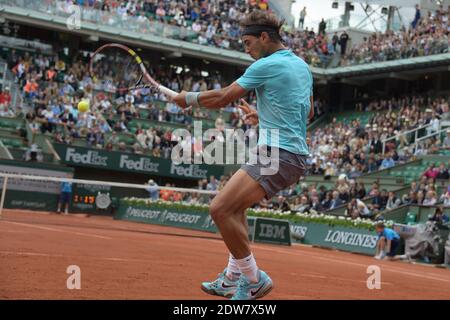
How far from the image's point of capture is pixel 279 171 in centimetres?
696

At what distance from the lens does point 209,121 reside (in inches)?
1574

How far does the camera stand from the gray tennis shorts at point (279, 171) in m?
6.91

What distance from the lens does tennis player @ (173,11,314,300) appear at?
688 cm

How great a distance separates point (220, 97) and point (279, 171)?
82cm

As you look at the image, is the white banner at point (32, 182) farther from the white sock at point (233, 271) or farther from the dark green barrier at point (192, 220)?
the white sock at point (233, 271)

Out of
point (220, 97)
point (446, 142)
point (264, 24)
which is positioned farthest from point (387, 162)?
point (220, 97)

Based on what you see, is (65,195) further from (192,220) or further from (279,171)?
(279,171)

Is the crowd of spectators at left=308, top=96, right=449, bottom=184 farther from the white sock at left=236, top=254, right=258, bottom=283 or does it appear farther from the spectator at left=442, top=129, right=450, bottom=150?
the white sock at left=236, top=254, right=258, bottom=283

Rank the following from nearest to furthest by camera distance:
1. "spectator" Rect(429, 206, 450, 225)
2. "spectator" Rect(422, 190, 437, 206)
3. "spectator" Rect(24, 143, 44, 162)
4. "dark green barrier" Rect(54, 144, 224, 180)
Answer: "spectator" Rect(429, 206, 450, 225), "spectator" Rect(422, 190, 437, 206), "spectator" Rect(24, 143, 44, 162), "dark green barrier" Rect(54, 144, 224, 180)

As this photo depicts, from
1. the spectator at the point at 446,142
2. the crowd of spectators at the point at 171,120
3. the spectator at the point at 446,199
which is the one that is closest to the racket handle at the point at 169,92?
the spectator at the point at 446,199

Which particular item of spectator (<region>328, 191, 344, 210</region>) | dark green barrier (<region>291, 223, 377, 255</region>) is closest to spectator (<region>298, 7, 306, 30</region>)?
spectator (<region>328, 191, 344, 210</region>)

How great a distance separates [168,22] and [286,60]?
1346 inches

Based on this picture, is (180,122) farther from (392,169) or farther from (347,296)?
(347,296)
